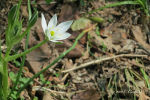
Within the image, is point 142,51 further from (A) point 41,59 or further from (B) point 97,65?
(A) point 41,59

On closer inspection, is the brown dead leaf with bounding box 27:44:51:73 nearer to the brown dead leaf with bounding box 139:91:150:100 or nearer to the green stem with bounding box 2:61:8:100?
the green stem with bounding box 2:61:8:100

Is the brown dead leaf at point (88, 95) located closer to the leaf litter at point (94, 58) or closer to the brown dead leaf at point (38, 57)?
the leaf litter at point (94, 58)

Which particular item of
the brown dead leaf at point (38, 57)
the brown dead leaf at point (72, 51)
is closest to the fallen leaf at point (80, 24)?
the brown dead leaf at point (72, 51)

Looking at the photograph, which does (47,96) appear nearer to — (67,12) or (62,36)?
(62,36)

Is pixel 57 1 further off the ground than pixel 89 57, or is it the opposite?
pixel 57 1

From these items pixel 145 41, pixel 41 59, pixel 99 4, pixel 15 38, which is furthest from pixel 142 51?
pixel 15 38

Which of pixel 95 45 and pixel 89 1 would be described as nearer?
pixel 95 45
